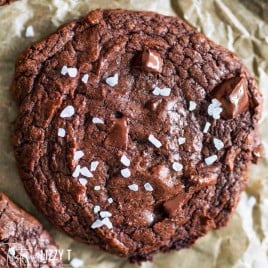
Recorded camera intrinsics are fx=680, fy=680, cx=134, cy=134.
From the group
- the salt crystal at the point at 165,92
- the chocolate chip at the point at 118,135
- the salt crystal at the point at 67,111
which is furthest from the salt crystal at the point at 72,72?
the salt crystal at the point at 165,92

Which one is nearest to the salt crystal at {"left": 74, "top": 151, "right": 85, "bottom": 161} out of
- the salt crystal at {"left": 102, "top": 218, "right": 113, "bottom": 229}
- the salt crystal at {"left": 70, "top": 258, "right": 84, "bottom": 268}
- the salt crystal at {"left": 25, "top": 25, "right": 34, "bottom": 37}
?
the salt crystal at {"left": 102, "top": 218, "right": 113, "bottom": 229}

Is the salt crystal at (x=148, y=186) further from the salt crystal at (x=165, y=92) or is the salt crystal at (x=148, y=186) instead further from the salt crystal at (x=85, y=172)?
the salt crystal at (x=165, y=92)

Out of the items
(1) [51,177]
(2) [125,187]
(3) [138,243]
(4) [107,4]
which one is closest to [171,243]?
(3) [138,243]

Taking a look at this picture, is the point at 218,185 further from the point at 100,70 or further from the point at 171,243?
the point at 100,70

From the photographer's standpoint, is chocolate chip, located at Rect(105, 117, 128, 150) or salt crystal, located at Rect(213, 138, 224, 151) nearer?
chocolate chip, located at Rect(105, 117, 128, 150)

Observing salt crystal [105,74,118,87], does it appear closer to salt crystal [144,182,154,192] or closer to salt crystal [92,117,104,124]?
salt crystal [92,117,104,124]

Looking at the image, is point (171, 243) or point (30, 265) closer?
point (30, 265)

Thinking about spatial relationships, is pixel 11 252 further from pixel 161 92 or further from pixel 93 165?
pixel 161 92
